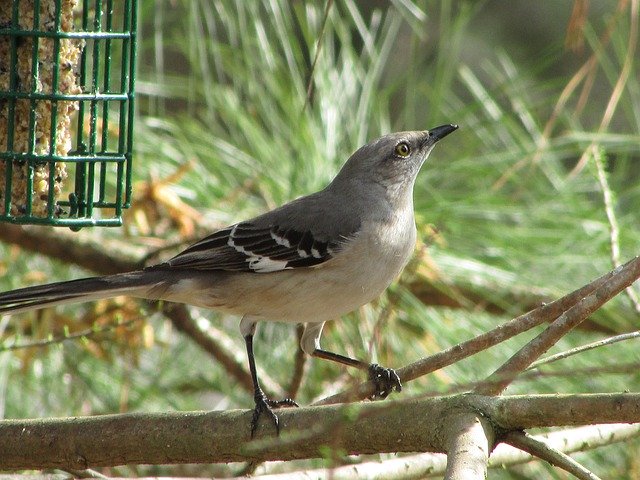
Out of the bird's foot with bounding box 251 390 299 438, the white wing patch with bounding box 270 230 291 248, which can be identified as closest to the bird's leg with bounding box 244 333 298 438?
the bird's foot with bounding box 251 390 299 438

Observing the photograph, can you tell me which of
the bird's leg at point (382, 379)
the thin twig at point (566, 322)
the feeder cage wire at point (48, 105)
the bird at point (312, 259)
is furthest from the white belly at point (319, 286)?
the thin twig at point (566, 322)

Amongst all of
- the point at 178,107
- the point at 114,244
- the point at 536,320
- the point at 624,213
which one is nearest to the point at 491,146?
the point at 624,213

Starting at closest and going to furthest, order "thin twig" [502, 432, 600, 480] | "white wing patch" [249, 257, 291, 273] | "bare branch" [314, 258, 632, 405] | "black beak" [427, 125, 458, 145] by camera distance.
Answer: "thin twig" [502, 432, 600, 480] → "bare branch" [314, 258, 632, 405] → "white wing patch" [249, 257, 291, 273] → "black beak" [427, 125, 458, 145]

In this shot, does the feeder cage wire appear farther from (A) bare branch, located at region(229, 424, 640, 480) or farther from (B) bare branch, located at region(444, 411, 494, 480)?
(B) bare branch, located at region(444, 411, 494, 480)

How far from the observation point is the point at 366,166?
426 centimetres

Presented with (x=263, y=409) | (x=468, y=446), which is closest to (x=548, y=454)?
(x=468, y=446)

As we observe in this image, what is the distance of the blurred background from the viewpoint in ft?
13.8

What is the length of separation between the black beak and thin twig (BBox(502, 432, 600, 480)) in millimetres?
2075

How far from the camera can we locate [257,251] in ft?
13.1

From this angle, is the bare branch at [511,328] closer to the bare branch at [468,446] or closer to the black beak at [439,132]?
the bare branch at [468,446]

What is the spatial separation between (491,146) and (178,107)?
4306 millimetres

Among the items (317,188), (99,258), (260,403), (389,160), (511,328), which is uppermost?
(389,160)

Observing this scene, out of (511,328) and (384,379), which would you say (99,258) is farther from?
(511,328)

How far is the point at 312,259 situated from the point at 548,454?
5.99ft
